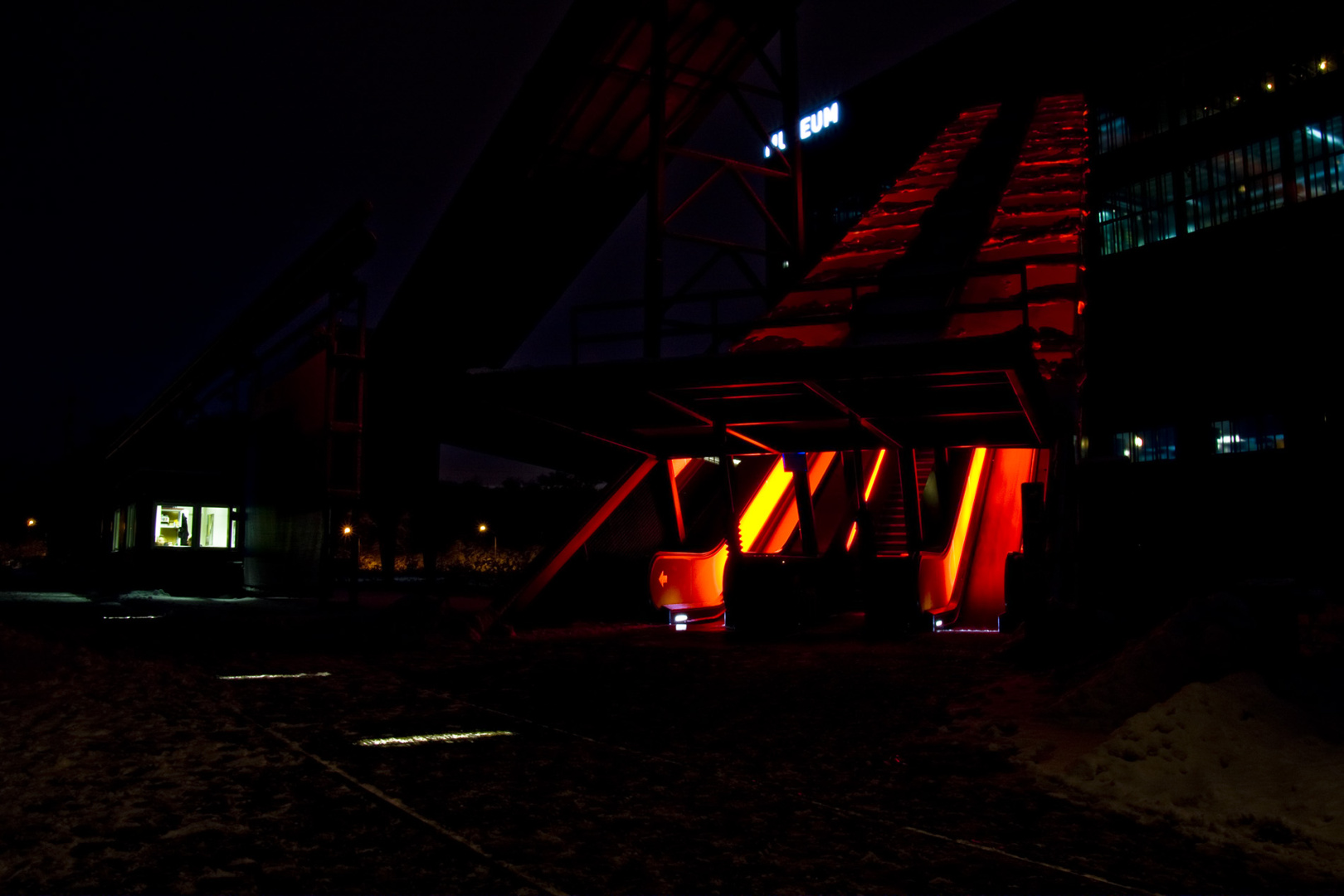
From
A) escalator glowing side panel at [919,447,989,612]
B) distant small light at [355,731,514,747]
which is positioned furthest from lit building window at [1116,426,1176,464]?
distant small light at [355,731,514,747]

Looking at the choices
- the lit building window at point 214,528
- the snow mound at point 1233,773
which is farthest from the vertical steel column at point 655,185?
the lit building window at point 214,528

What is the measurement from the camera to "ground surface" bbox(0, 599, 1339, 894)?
411cm

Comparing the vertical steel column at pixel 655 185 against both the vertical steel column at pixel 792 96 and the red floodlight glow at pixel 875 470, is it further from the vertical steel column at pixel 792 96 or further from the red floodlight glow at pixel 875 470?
the red floodlight glow at pixel 875 470

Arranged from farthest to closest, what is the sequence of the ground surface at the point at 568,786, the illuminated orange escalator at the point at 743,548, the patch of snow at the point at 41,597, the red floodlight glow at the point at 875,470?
the patch of snow at the point at 41,597
the red floodlight glow at the point at 875,470
the illuminated orange escalator at the point at 743,548
the ground surface at the point at 568,786

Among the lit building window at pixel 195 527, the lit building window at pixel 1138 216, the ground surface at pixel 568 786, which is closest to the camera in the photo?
the ground surface at pixel 568 786

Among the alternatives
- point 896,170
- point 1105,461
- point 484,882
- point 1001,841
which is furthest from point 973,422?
point 896,170

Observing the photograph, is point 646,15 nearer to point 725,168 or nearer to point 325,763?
point 725,168

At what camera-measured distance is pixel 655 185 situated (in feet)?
54.9

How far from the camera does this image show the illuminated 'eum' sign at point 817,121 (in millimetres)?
32938

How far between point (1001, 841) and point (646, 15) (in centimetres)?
1531

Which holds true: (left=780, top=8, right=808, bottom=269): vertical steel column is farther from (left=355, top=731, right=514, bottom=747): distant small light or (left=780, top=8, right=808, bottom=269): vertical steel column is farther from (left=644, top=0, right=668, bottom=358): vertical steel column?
(left=355, top=731, right=514, bottom=747): distant small light

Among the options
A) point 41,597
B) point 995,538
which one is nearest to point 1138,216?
point 995,538

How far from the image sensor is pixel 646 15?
1659 cm

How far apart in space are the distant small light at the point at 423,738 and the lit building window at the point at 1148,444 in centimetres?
1919
